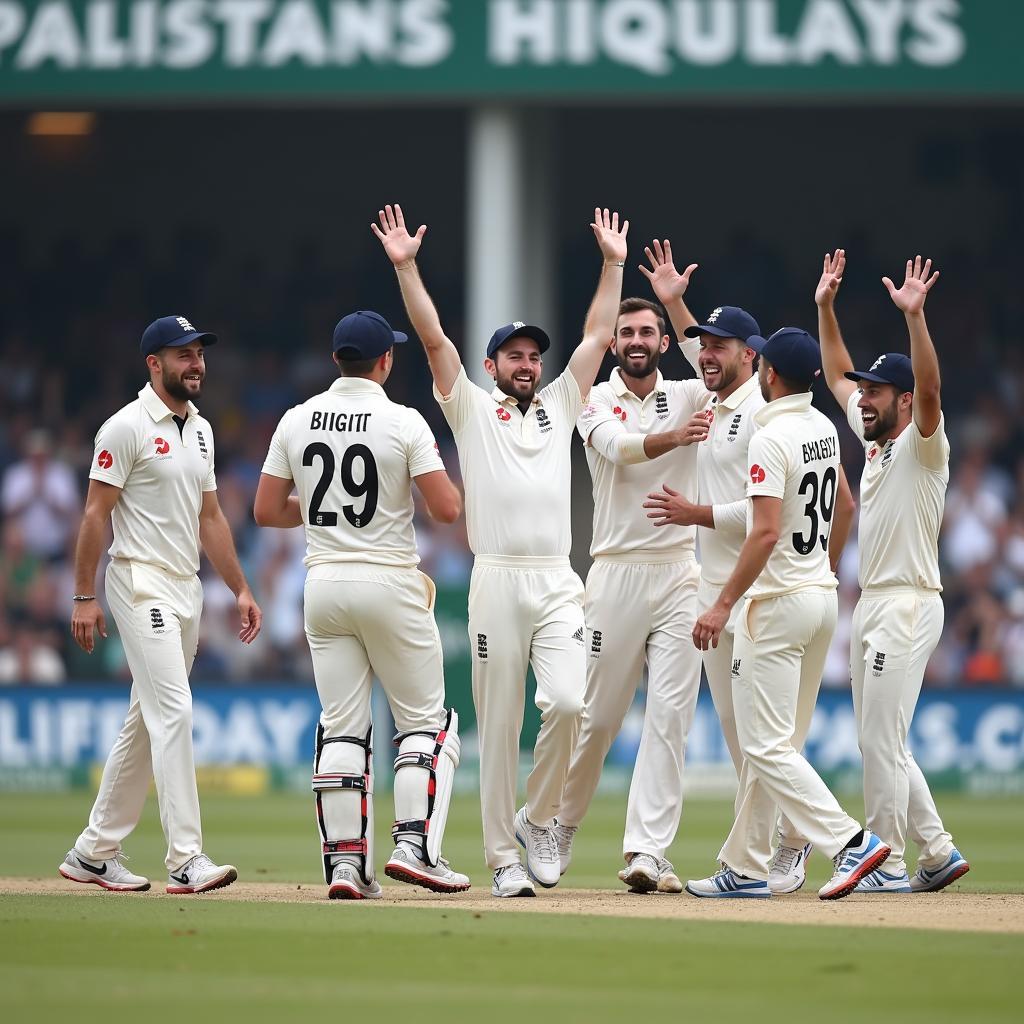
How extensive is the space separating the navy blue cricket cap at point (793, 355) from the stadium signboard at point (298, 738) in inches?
301

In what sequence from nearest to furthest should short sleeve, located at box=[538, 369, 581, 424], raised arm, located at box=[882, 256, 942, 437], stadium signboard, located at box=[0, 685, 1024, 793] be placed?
raised arm, located at box=[882, 256, 942, 437] → short sleeve, located at box=[538, 369, 581, 424] → stadium signboard, located at box=[0, 685, 1024, 793]

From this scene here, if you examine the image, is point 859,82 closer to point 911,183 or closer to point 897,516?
point 911,183

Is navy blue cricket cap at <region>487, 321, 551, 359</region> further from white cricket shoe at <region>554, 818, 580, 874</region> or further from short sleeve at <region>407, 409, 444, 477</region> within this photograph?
white cricket shoe at <region>554, 818, 580, 874</region>

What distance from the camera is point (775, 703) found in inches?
325

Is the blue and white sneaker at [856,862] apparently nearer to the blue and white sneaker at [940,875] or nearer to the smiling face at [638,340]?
the blue and white sneaker at [940,875]

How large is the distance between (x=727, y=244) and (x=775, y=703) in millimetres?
14768

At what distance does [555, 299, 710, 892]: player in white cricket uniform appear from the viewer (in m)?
8.62

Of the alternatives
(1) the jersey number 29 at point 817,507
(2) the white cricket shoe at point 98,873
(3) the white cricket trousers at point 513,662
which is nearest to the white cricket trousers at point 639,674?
(3) the white cricket trousers at point 513,662

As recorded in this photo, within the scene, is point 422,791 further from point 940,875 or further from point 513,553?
point 940,875

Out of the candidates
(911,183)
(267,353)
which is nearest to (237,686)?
(267,353)

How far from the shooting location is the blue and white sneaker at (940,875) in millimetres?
8641

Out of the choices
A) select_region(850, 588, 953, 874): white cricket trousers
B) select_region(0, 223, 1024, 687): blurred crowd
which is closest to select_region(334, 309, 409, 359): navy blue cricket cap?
select_region(850, 588, 953, 874): white cricket trousers

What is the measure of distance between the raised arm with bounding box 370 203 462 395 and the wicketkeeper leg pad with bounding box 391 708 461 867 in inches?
59.0

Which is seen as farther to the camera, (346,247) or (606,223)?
(346,247)
